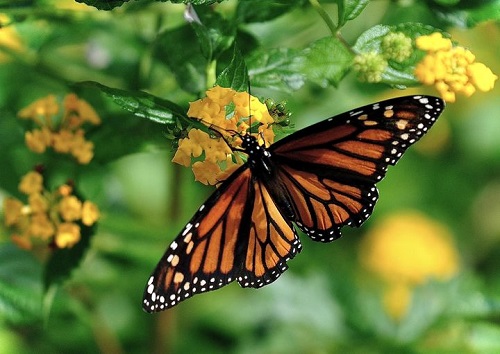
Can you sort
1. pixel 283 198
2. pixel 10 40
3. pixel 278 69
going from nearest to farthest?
A: pixel 278 69
pixel 283 198
pixel 10 40

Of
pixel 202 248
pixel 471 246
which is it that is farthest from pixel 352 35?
pixel 471 246

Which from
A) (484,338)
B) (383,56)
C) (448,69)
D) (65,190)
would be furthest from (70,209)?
(484,338)

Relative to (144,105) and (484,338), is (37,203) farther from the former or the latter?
(484,338)

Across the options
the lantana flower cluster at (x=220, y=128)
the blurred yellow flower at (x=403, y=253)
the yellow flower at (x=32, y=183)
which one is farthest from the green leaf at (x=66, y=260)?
the blurred yellow flower at (x=403, y=253)

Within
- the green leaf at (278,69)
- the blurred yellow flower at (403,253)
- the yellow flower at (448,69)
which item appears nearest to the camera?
the yellow flower at (448,69)

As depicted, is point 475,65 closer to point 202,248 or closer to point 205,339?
point 202,248

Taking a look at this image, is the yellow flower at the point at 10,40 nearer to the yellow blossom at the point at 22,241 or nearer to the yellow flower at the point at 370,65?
the yellow blossom at the point at 22,241

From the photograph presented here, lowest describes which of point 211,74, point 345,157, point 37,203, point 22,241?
point 22,241
